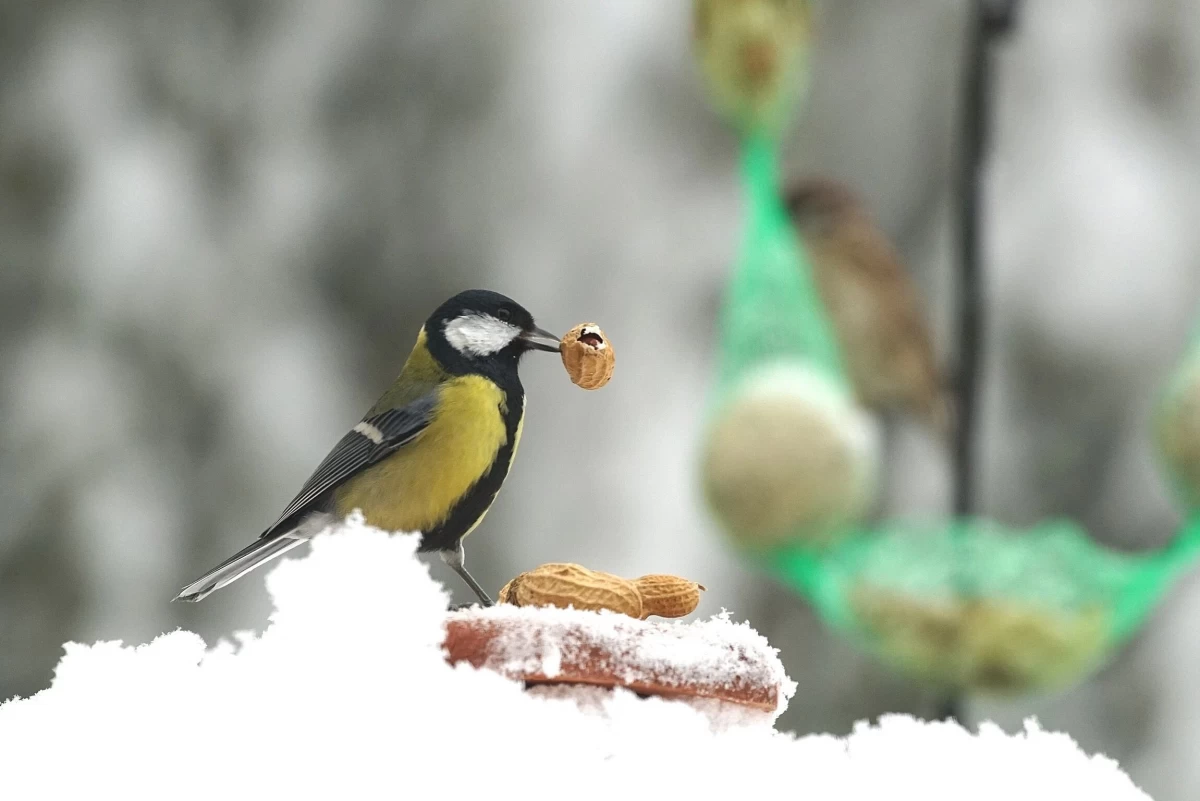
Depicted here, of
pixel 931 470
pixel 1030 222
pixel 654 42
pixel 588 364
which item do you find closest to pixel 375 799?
pixel 588 364

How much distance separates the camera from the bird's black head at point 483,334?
2.09ft

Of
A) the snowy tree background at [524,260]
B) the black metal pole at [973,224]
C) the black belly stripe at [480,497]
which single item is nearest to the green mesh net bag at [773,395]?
the black metal pole at [973,224]

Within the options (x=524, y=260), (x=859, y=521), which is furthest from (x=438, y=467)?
(x=524, y=260)

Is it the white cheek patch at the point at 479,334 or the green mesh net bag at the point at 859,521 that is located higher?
the green mesh net bag at the point at 859,521

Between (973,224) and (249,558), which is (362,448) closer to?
(249,558)

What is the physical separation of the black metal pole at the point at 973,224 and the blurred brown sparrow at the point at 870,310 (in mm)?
118

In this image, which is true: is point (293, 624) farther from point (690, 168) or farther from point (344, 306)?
point (690, 168)

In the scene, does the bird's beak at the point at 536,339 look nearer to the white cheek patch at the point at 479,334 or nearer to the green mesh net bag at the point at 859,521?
the white cheek patch at the point at 479,334

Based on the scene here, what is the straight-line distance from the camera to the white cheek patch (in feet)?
2.12

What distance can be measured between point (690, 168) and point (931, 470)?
2.12 ft

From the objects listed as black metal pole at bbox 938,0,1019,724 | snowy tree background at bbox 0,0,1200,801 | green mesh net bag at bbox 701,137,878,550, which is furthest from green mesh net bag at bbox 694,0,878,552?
snowy tree background at bbox 0,0,1200,801

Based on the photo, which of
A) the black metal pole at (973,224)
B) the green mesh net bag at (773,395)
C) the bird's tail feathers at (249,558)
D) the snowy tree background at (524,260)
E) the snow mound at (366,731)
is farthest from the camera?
the snowy tree background at (524,260)

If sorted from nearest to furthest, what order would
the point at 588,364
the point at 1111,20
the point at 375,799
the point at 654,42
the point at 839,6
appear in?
the point at 375,799 → the point at 588,364 → the point at 1111,20 → the point at 839,6 → the point at 654,42

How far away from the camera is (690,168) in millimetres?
1896
